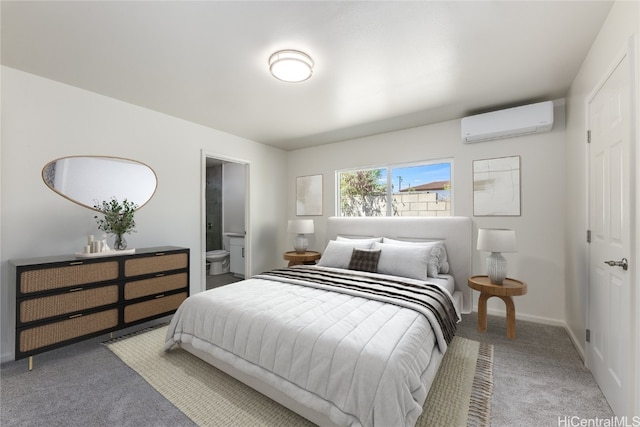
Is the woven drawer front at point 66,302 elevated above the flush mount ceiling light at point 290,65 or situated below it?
below

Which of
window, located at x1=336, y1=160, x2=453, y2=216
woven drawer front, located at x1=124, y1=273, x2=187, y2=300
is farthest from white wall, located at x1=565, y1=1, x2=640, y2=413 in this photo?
woven drawer front, located at x1=124, y1=273, x2=187, y2=300

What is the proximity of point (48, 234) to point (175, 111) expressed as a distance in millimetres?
1834

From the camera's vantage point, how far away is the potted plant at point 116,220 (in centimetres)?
276

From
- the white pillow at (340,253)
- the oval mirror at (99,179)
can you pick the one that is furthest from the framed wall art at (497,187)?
the oval mirror at (99,179)

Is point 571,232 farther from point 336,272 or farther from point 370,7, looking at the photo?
point 370,7

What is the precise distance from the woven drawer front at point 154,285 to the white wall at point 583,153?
12.2 ft

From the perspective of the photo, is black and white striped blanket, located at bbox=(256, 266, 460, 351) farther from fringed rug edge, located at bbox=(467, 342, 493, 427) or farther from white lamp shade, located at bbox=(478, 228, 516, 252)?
white lamp shade, located at bbox=(478, 228, 516, 252)

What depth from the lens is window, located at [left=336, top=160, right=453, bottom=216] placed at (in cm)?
380

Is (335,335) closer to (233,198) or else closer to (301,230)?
(301,230)

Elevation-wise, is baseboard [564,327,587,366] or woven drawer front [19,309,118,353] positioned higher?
woven drawer front [19,309,118,353]

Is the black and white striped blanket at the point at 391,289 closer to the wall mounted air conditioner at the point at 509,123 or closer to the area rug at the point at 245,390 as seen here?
the area rug at the point at 245,390

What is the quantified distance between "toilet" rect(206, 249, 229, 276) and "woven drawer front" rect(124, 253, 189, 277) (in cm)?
226

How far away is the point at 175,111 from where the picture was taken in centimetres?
334

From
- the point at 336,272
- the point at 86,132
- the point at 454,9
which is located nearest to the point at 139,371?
the point at 336,272
